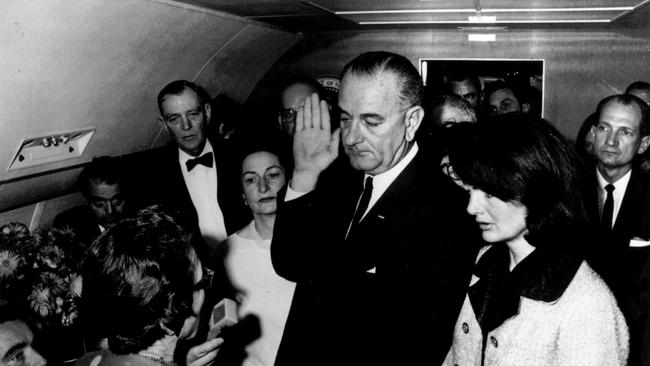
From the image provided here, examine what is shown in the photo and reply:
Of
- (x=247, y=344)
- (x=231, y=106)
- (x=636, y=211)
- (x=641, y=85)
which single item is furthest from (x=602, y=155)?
(x=231, y=106)

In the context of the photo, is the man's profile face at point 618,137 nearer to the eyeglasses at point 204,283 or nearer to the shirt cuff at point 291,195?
the shirt cuff at point 291,195

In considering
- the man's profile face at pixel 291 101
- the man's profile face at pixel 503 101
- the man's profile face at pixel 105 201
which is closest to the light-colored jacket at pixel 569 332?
the man's profile face at pixel 105 201

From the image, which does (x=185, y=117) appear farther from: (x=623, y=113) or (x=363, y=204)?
(x=623, y=113)

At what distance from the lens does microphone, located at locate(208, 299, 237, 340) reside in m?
1.91

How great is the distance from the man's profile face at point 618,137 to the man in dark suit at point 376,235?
7.15 feet

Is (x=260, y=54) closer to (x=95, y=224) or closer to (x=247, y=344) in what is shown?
(x=95, y=224)

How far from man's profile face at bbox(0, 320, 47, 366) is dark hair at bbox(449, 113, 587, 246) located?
5.65 ft

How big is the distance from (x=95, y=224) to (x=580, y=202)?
3383 millimetres

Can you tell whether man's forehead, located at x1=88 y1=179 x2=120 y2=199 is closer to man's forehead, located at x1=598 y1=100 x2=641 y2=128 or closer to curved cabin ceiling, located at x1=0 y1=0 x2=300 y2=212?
curved cabin ceiling, located at x1=0 y1=0 x2=300 y2=212

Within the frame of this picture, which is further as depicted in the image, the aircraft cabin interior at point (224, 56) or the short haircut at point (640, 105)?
the short haircut at point (640, 105)

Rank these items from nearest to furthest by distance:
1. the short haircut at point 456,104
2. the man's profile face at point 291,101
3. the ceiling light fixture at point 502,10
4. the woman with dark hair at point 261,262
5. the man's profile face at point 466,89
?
the woman with dark hair at point 261,262
the short haircut at point 456,104
the ceiling light fixture at point 502,10
the man's profile face at point 291,101
the man's profile face at point 466,89

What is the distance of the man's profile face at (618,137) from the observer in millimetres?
3994

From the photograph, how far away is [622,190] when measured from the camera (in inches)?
157

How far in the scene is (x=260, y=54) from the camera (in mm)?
6336
